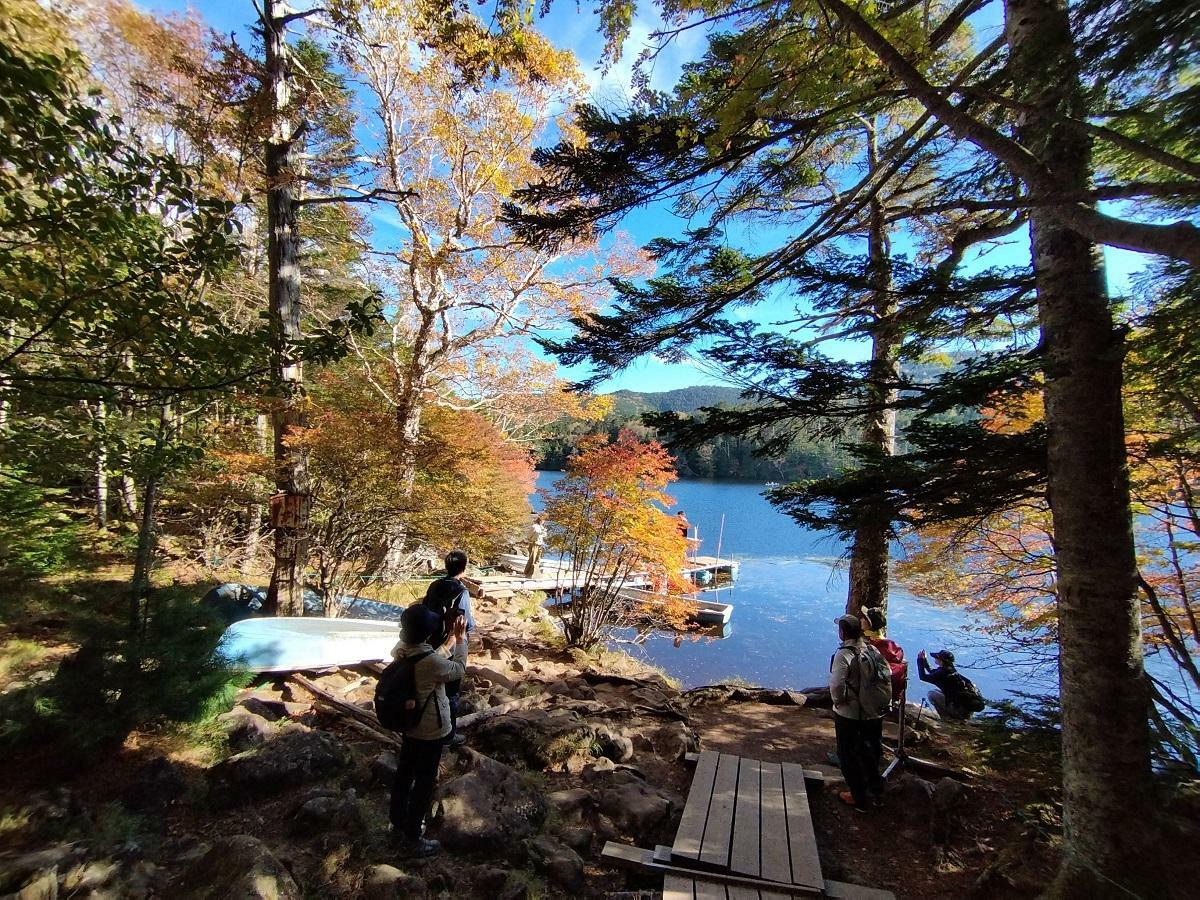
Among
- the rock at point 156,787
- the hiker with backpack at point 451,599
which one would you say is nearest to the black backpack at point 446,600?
the hiker with backpack at point 451,599

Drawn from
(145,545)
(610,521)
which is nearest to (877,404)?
(145,545)

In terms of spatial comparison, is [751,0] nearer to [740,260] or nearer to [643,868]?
[740,260]

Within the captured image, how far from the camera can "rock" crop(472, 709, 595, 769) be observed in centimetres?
380

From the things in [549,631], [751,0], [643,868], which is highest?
[751,0]

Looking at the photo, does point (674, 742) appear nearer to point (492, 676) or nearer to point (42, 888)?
point (492, 676)

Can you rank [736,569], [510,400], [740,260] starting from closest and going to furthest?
[740,260] → [510,400] → [736,569]

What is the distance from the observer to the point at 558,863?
258 cm

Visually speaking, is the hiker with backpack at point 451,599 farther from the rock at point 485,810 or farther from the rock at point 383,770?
the rock at point 383,770

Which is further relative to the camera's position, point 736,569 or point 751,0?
point 736,569

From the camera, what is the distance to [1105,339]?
2.43 m

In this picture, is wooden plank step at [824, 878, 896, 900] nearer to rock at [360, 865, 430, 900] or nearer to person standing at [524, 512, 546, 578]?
rock at [360, 865, 430, 900]

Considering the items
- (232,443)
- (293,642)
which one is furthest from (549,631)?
(232,443)

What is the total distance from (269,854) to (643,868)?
5.85 ft

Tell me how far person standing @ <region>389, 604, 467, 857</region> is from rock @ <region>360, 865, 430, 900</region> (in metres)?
0.34
